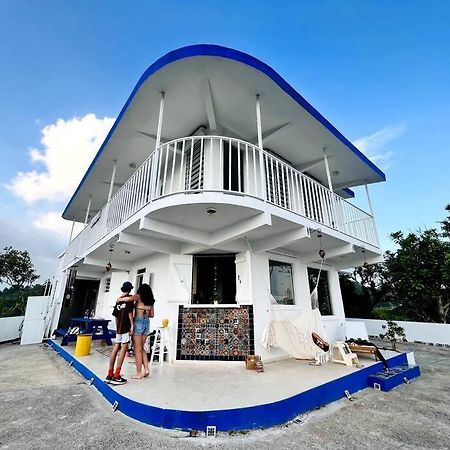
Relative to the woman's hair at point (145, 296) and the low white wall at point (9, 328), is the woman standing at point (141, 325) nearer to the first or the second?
the woman's hair at point (145, 296)

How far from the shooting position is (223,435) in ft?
8.04

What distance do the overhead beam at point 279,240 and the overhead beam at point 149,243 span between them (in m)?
2.01

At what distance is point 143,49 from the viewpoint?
816 cm

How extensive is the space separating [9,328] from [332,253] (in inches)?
506

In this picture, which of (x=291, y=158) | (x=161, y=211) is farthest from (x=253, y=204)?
(x=291, y=158)

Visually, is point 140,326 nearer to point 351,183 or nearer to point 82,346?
point 82,346

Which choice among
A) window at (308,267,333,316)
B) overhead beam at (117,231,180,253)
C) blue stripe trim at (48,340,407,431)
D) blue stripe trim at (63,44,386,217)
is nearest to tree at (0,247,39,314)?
overhead beam at (117,231,180,253)

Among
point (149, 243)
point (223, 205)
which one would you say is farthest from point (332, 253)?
point (149, 243)

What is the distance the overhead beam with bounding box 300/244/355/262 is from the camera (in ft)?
20.9

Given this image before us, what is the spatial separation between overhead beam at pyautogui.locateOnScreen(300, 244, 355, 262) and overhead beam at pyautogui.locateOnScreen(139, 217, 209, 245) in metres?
3.57

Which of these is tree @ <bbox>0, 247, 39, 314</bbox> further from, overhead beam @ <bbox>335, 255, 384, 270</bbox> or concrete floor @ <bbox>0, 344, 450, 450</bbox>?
overhead beam @ <bbox>335, 255, 384, 270</bbox>

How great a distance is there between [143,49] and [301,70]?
5571 millimetres

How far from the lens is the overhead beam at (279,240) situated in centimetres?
504

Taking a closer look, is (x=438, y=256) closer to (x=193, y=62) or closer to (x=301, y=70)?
(x=301, y=70)
